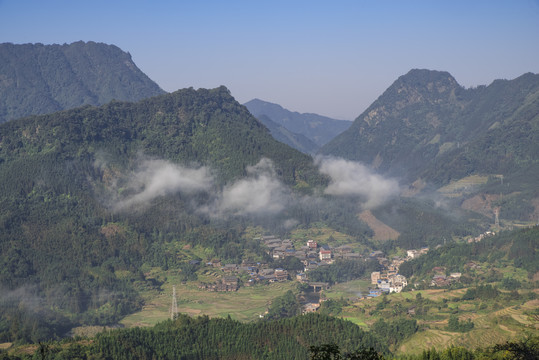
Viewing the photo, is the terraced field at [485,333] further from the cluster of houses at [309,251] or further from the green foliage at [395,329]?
the cluster of houses at [309,251]

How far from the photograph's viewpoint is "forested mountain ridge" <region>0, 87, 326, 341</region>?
78250 millimetres

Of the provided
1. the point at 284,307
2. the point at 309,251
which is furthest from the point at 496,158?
the point at 284,307

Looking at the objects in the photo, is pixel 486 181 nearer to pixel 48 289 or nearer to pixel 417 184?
pixel 417 184

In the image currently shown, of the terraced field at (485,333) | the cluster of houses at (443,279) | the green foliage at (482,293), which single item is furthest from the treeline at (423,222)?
the terraced field at (485,333)

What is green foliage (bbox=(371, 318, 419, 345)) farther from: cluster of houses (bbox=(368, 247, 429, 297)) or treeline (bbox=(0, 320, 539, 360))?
cluster of houses (bbox=(368, 247, 429, 297))

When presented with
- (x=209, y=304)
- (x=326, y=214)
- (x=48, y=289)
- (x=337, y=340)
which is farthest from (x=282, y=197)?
(x=337, y=340)

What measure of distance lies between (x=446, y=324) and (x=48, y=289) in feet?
155

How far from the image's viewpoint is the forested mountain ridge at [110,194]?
257 ft

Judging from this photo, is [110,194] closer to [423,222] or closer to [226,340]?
[226,340]

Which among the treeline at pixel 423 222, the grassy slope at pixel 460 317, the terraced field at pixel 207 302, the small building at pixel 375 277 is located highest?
the treeline at pixel 423 222

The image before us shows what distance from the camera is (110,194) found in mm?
108125

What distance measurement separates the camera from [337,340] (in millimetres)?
60250

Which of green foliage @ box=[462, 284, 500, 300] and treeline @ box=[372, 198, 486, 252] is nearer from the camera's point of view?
green foliage @ box=[462, 284, 500, 300]

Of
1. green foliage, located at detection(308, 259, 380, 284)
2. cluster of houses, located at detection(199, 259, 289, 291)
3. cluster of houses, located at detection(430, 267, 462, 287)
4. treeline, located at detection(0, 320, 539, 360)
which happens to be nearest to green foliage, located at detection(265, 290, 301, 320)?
cluster of houses, located at detection(199, 259, 289, 291)
